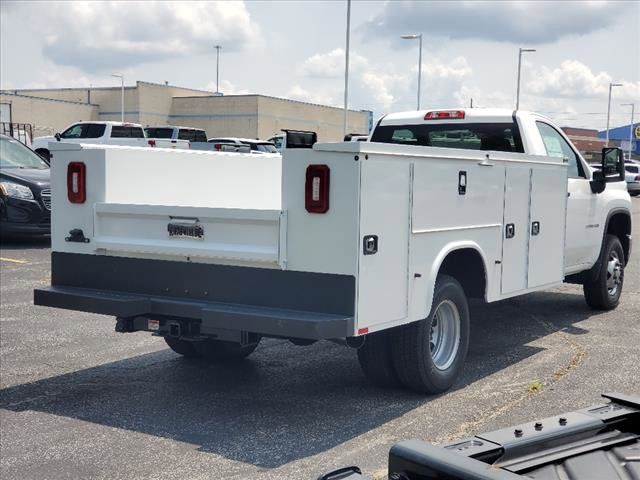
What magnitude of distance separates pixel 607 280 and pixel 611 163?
4.53 ft

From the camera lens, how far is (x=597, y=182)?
28.8 ft

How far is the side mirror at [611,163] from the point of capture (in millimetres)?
8805

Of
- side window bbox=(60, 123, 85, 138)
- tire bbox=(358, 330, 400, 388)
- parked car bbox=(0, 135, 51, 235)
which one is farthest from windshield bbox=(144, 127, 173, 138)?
tire bbox=(358, 330, 400, 388)

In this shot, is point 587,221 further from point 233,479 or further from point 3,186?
point 3,186

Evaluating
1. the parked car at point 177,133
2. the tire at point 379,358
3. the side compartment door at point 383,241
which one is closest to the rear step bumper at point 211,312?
the side compartment door at point 383,241

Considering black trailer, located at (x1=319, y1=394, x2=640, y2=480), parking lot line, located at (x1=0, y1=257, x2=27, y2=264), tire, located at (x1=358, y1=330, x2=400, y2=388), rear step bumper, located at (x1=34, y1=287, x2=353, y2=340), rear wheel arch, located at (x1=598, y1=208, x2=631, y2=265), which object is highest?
rear wheel arch, located at (x1=598, y1=208, x2=631, y2=265)

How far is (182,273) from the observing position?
580 cm

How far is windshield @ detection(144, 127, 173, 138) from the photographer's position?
34.9m

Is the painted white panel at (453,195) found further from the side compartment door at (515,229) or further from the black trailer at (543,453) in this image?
the black trailer at (543,453)

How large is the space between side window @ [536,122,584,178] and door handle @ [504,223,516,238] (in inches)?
56.6

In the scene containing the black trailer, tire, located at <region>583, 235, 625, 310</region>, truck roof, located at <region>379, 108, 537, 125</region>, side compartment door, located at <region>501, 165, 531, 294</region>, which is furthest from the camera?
tire, located at <region>583, 235, 625, 310</region>

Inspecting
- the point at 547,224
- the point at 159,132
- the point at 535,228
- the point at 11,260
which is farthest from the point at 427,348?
the point at 159,132

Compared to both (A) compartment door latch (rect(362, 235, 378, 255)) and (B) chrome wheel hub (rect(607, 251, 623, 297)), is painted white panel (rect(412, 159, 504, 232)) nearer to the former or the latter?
(A) compartment door latch (rect(362, 235, 378, 255))

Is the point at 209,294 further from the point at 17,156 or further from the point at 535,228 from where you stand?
the point at 17,156
